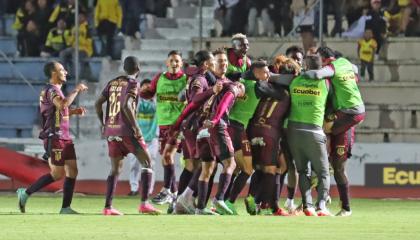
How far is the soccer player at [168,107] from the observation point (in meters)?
24.5

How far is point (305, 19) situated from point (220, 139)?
33.9 ft

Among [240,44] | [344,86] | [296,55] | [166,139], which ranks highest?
[240,44]

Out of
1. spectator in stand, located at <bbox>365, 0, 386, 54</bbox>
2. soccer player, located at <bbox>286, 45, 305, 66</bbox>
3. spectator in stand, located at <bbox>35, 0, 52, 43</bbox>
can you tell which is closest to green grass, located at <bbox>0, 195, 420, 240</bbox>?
soccer player, located at <bbox>286, 45, 305, 66</bbox>

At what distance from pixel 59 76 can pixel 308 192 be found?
12.4 feet

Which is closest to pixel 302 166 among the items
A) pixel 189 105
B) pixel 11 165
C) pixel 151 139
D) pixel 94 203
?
pixel 189 105

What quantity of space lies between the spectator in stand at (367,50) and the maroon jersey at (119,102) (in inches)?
412

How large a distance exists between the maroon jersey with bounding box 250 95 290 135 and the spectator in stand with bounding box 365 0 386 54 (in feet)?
32.6

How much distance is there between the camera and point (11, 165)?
1168 inches

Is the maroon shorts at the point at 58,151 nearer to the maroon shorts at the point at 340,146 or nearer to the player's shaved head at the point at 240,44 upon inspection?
the player's shaved head at the point at 240,44

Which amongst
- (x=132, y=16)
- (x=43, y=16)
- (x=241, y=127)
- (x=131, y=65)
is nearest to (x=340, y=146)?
(x=241, y=127)

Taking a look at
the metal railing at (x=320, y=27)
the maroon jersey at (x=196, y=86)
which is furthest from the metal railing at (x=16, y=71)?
the maroon jersey at (x=196, y=86)

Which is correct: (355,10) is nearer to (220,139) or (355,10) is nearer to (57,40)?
(57,40)

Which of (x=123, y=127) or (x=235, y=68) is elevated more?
(x=235, y=68)

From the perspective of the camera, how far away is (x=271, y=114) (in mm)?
21906
